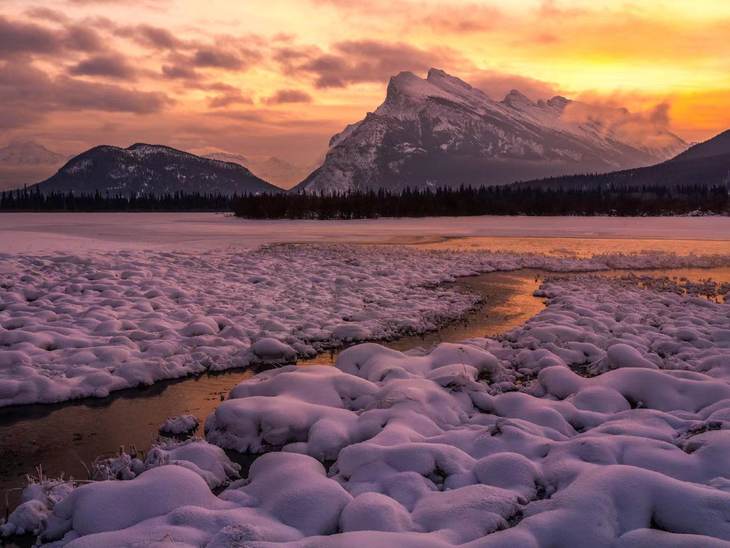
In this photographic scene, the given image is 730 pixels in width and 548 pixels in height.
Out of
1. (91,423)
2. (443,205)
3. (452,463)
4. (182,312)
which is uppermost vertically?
(443,205)

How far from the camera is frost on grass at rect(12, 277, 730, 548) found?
4.79 m

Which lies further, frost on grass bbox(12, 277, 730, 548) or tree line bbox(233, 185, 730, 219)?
tree line bbox(233, 185, 730, 219)

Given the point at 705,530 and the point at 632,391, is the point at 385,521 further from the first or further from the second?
the point at 632,391

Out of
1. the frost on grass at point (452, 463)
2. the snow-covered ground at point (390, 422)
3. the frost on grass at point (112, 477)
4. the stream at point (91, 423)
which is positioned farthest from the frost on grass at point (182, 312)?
the frost on grass at point (112, 477)

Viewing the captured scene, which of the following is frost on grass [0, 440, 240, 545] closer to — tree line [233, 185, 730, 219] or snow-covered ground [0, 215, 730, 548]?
snow-covered ground [0, 215, 730, 548]

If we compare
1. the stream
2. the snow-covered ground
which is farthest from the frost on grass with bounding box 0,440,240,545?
the stream

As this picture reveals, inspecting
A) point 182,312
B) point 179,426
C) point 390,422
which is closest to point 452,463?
point 390,422

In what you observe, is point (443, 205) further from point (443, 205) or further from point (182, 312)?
point (182, 312)

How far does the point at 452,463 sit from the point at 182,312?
32.8 ft

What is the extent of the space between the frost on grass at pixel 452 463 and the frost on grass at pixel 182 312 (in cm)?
275

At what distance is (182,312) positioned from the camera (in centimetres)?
1448

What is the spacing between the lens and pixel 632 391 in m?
8.43

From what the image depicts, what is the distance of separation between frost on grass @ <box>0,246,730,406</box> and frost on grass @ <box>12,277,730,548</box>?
9.02 ft

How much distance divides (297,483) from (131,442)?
3.13 m
